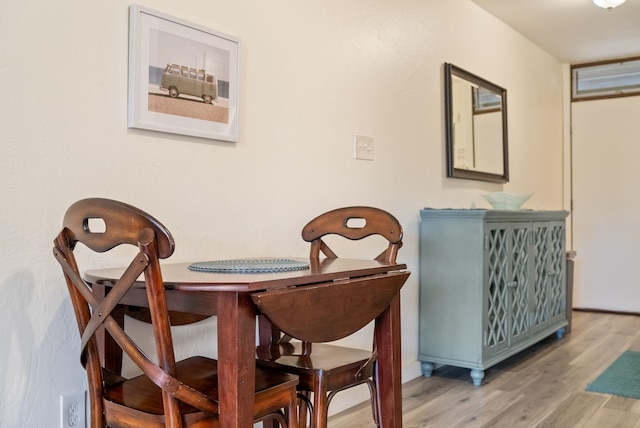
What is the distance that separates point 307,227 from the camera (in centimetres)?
224

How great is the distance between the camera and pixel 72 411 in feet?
5.60

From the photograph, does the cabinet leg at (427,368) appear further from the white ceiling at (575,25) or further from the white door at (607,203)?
the white door at (607,203)

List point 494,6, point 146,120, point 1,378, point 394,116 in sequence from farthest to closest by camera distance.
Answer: point 494,6 → point 394,116 → point 146,120 → point 1,378

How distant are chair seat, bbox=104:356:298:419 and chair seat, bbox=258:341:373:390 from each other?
110 millimetres

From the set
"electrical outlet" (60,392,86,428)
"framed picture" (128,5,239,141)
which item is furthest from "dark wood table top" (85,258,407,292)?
"framed picture" (128,5,239,141)

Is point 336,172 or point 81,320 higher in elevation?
point 336,172

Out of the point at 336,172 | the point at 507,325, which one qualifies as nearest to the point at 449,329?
the point at 507,325

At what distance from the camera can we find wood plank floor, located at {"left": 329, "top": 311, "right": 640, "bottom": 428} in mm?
2521

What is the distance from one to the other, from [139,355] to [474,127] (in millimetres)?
3121

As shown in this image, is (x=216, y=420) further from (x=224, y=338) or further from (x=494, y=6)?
(x=494, y=6)

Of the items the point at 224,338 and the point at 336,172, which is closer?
the point at 224,338

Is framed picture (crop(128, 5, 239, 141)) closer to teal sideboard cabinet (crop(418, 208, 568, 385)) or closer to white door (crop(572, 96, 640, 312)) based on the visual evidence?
teal sideboard cabinet (crop(418, 208, 568, 385))

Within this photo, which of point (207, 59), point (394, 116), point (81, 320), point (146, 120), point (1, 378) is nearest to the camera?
point (81, 320)

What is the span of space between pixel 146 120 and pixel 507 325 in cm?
244
